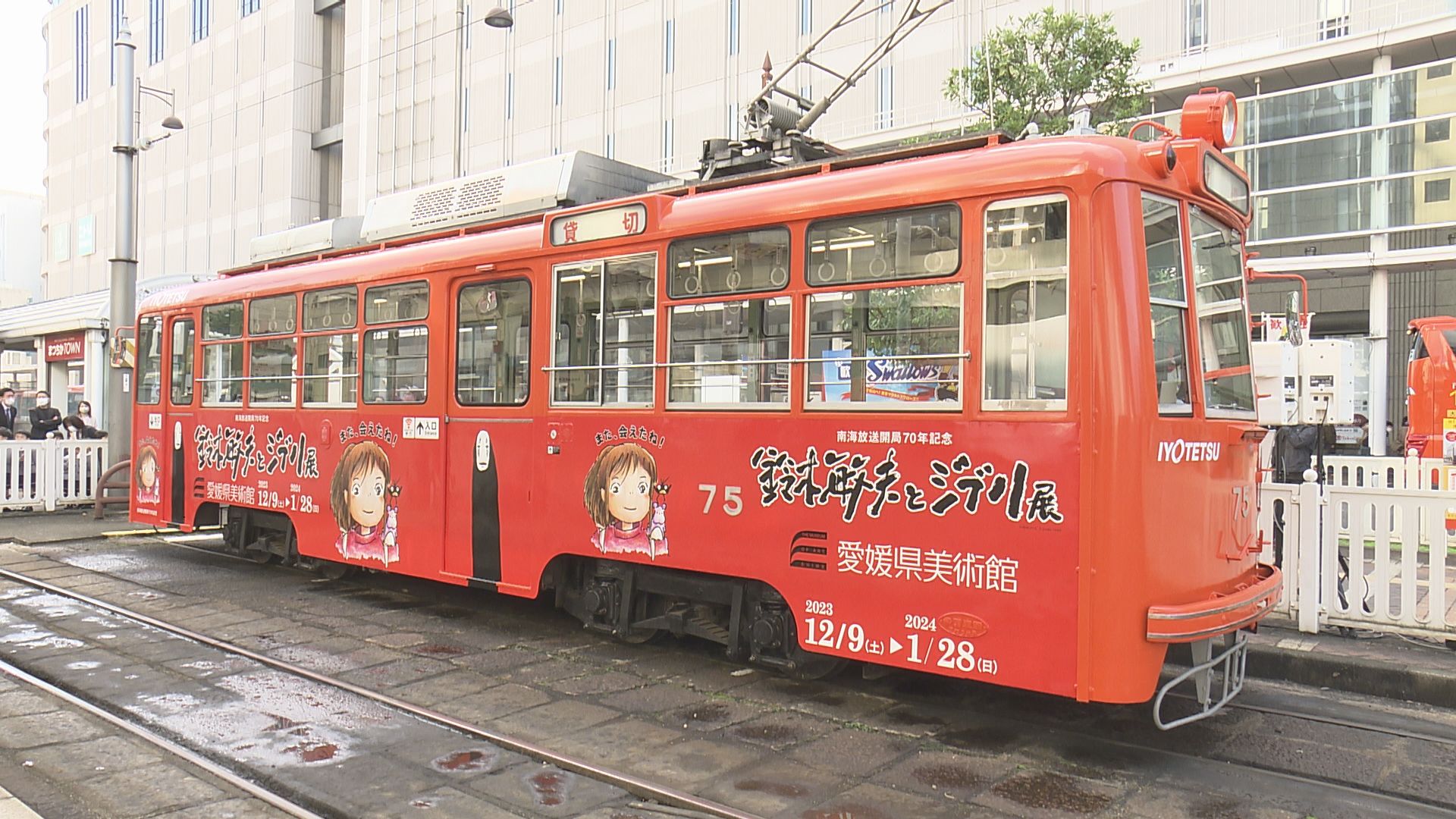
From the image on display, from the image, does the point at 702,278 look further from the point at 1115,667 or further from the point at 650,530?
the point at 1115,667

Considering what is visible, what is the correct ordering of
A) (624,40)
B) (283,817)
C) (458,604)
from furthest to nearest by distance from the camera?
1. (624,40)
2. (458,604)
3. (283,817)

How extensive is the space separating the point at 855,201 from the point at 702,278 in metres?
1.12

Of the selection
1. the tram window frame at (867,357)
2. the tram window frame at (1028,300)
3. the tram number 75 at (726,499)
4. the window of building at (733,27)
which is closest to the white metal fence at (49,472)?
the tram number 75 at (726,499)

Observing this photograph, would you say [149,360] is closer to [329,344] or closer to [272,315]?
[272,315]

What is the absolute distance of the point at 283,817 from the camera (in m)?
4.17

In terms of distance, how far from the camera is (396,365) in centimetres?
810

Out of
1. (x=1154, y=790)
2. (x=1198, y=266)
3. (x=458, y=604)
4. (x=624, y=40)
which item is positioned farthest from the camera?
(x=624, y=40)

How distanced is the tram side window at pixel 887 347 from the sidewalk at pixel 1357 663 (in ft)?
7.25

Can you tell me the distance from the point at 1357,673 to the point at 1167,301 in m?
3.03

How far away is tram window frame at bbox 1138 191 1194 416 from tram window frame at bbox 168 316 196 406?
9057mm

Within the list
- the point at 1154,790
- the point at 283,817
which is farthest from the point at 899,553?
the point at 283,817

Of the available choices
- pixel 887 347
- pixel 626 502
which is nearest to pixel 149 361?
pixel 626 502

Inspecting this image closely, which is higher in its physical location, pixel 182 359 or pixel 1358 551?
pixel 182 359

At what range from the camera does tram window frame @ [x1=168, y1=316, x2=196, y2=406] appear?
1033 cm
